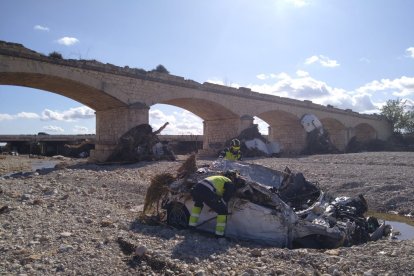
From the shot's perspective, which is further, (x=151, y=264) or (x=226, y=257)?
(x=226, y=257)

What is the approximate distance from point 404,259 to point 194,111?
23639 mm

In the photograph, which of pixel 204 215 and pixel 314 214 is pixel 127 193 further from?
pixel 314 214

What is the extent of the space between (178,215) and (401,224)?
487 centimetres

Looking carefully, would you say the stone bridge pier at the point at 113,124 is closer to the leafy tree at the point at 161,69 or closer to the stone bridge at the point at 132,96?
the stone bridge at the point at 132,96

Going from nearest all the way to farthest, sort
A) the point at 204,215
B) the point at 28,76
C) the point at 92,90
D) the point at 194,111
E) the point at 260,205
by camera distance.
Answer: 1. the point at 260,205
2. the point at 204,215
3. the point at 28,76
4. the point at 92,90
5. the point at 194,111

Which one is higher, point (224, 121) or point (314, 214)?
point (224, 121)

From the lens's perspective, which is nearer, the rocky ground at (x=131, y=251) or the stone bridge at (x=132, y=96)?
the rocky ground at (x=131, y=251)

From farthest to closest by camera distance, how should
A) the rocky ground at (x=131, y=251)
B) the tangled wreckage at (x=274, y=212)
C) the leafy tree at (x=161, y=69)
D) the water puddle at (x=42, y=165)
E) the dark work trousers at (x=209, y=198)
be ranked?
the leafy tree at (x=161, y=69) → the water puddle at (x=42, y=165) → the dark work trousers at (x=209, y=198) → the tangled wreckage at (x=274, y=212) → the rocky ground at (x=131, y=251)

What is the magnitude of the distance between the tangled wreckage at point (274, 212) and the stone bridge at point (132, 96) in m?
11.3

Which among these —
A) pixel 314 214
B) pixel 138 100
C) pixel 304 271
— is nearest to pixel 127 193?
pixel 314 214

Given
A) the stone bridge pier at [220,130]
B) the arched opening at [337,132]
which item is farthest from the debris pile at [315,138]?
the arched opening at [337,132]

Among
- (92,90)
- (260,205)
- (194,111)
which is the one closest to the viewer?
(260,205)

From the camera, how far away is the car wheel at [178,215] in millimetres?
6469

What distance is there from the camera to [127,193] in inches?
396
